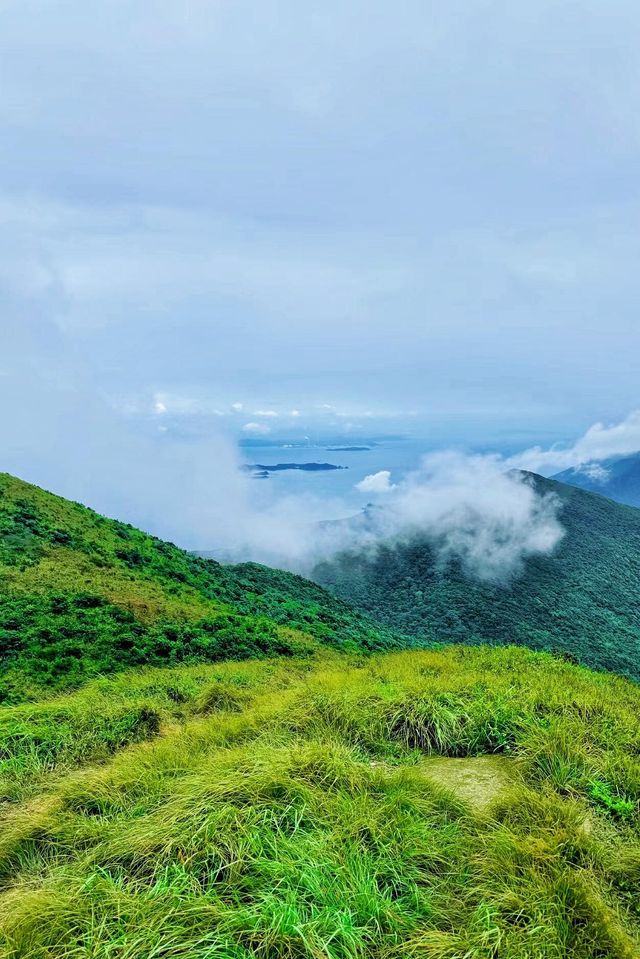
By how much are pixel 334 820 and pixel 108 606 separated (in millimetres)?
17664

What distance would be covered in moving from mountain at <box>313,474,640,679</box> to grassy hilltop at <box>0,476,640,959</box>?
57981 millimetres

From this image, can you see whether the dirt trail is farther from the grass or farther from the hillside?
the hillside

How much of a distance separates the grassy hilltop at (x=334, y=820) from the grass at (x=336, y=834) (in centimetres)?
2

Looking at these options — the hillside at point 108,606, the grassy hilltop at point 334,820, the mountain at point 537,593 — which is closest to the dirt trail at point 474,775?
the grassy hilltop at point 334,820

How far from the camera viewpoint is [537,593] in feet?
284

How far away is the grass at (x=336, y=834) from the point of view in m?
3.18

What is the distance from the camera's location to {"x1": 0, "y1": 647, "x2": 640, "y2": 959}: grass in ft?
10.4

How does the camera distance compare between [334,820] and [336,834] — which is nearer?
[336,834]

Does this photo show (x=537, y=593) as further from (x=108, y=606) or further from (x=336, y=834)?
(x=336, y=834)

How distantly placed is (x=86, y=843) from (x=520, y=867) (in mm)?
3536

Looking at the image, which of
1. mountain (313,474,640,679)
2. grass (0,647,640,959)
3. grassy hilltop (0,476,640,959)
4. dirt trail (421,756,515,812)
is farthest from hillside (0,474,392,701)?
mountain (313,474,640,679)

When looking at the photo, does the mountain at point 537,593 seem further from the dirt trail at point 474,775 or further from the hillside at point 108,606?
the dirt trail at point 474,775

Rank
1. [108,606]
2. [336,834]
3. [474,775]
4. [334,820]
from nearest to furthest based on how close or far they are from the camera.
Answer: [336,834] → [334,820] → [474,775] → [108,606]

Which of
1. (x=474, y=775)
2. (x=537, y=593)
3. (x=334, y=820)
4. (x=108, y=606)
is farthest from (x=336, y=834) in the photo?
(x=537, y=593)
